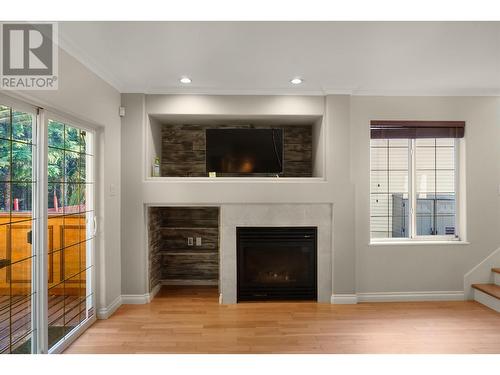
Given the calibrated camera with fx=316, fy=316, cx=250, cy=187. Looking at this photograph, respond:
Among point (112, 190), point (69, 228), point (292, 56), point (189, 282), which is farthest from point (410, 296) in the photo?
point (69, 228)

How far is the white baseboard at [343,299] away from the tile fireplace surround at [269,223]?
0.19 ft

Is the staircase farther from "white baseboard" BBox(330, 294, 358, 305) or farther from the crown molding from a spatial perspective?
the crown molding

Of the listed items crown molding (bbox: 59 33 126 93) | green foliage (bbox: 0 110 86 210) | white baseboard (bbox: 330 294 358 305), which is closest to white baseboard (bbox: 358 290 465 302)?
white baseboard (bbox: 330 294 358 305)

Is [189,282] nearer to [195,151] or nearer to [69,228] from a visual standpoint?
[195,151]

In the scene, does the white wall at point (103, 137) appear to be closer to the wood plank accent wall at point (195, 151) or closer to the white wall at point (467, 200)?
the wood plank accent wall at point (195, 151)

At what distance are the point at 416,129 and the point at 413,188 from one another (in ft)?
2.25

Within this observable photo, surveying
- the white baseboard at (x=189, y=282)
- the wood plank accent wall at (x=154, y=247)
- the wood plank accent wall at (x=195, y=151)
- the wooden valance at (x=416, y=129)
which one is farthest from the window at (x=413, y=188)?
the wood plank accent wall at (x=154, y=247)

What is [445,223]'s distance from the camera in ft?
12.4

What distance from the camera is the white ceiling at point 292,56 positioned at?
2145 mm

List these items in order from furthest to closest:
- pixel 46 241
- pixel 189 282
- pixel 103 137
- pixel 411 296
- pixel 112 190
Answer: pixel 189 282 → pixel 411 296 → pixel 112 190 → pixel 103 137 → pixel 46 241

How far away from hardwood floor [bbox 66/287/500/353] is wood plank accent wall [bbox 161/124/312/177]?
160 centimetres

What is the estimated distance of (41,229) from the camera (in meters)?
2.21

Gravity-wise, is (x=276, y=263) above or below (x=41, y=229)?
below
